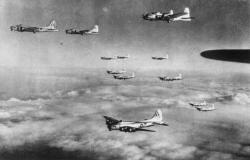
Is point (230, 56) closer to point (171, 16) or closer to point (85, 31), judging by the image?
point (171, 16)

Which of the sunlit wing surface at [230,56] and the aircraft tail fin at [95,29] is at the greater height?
the aircraft tail fin at [95,29]

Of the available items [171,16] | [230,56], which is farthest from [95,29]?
[230,56]

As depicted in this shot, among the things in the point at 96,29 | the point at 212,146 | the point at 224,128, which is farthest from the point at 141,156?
the point at 96,29

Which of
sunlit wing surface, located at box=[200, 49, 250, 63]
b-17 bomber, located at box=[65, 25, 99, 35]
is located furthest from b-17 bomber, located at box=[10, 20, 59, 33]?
sunlit wing surface, located at box=[200, 49, 250, 63]

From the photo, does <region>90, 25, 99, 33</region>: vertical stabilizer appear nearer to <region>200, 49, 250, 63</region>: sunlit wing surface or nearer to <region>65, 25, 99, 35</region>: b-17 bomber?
<region>65, 25, 99, 35</region>: b-17 bomber

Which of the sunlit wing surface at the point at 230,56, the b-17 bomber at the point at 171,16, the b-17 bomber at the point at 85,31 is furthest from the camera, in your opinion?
the b-17 bomber at the point at 85,31

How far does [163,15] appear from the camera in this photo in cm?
3481

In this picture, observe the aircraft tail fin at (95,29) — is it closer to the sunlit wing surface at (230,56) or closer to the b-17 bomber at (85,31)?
the b-17 bomber at (85,31)

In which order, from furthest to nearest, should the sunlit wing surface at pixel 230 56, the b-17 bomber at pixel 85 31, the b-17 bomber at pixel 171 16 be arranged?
the b-17 bomber at pixel 85 31
the b-17 bomber at pixel 171 16
the sunlit wing surface at pixel 230 56

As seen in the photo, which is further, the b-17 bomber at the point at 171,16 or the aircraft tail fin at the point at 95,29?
the aircraft tail fin at the point at 95,29

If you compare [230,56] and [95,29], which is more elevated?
[95,29]

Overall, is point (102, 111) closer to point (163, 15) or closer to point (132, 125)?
point (132, 125)

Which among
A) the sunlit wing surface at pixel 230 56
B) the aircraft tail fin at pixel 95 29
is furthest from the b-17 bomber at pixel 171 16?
the aircraft tail fin at pixel 95 29

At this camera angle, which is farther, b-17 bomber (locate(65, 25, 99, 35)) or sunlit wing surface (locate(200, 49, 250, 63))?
b-17 bomber (locate(65, 25, 99, 35))
